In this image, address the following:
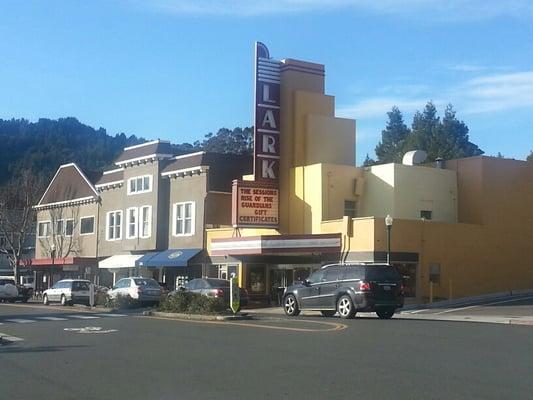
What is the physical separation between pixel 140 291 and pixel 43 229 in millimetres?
31652

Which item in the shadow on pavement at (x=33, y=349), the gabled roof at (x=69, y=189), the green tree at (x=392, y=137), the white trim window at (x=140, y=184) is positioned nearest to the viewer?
the shadow on pavement at (x=33, y=349)

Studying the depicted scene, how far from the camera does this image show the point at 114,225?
53375 mm

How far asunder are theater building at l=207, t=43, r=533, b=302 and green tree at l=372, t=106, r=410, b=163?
5216 centimetres

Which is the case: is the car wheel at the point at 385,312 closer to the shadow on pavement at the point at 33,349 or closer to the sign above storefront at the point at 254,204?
the shadow on pavement at the point at 33,349

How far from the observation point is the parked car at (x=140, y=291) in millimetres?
34812

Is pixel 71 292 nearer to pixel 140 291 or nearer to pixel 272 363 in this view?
pixel 140 291

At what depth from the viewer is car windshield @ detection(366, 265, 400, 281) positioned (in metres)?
25.6

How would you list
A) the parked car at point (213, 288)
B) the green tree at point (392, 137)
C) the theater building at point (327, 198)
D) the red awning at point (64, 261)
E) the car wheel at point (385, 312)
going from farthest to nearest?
the green tree at point (392, 137), the red awning at point (64, 261), the theater building at point (327, 198), the parked car at point (213, 288), the car wheel at point (385, 312)

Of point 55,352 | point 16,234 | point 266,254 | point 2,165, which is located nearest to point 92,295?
point 266,254

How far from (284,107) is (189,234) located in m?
10.5

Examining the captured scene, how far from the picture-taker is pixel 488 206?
129 feet

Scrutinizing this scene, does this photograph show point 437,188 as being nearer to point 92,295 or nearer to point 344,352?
point 92,295

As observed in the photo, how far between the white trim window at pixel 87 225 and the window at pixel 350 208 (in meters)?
23.8

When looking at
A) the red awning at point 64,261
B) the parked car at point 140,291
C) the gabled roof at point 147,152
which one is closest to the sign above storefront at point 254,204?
the parked car at point 140,291
